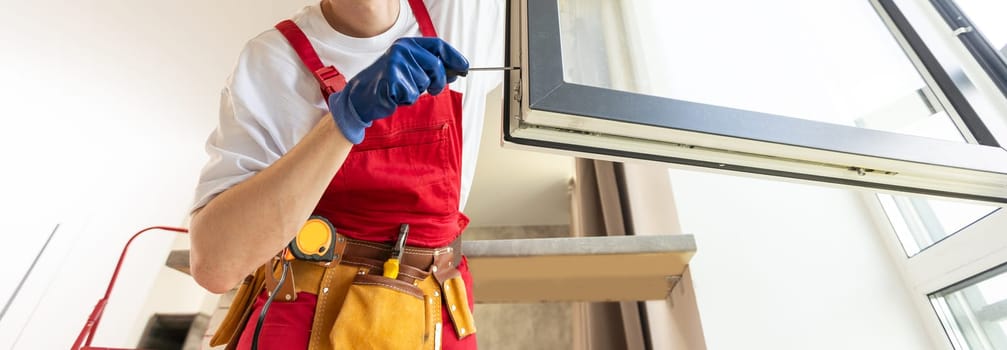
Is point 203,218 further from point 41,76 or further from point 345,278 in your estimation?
point 41,76

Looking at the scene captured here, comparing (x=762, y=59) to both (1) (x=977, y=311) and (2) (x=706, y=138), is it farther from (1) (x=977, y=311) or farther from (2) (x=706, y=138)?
(1) (x=977, y=311)

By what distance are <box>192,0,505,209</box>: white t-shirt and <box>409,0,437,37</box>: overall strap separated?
13mm

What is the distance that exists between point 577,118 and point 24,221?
2.98 meters

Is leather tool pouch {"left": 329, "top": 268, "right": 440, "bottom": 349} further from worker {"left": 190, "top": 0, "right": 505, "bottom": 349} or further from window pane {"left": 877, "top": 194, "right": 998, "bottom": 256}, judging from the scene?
window pane {"left": 877, "top": 194, "right": 998, "bottom": 256}

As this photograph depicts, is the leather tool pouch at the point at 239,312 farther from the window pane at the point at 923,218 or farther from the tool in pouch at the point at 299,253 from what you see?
the window pane at the point at 923,218

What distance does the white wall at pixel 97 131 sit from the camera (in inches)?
74.8

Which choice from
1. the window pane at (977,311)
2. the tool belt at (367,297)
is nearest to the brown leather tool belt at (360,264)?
the tool belt at (367,297)

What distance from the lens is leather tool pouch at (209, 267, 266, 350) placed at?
2.19 feet

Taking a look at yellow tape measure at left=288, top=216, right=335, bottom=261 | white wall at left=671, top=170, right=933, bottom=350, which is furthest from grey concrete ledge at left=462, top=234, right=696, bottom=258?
yellow tape measure at left=288, top=216, right=335, bottom=261

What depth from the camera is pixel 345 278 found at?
2.07 ft

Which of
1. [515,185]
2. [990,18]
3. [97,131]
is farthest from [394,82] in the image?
[97,131]

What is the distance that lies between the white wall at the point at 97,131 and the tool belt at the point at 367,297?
162 centimetres

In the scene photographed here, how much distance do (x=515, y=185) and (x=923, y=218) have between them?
229 cm

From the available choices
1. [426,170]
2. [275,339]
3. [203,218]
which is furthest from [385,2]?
[275,339]
